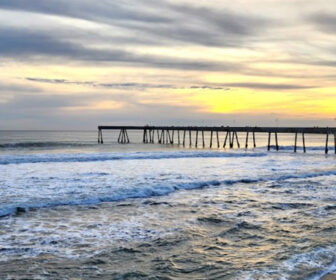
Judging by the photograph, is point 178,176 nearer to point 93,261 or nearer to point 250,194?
point 250,194

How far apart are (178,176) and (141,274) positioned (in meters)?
13.2

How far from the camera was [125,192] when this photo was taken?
14281 millimetres

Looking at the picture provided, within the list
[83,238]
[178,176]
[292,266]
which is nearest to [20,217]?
[83,238]

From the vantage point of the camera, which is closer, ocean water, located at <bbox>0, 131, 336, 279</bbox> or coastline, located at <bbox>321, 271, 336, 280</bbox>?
coastline, located at <bbox>321, 271, 336, 280</bbox>

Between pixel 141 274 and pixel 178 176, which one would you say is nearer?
pixel 141 274

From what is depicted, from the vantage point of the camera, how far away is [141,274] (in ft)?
20.6

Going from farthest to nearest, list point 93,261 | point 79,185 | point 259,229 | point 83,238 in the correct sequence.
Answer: point 79,185 → point 259,229 → point 83,238 → point 93,261

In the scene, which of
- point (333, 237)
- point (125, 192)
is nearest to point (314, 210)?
point (333, 237)

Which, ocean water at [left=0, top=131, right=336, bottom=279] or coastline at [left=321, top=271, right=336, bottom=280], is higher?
coastline at [left=321, top=271, right=336, bottom=280]

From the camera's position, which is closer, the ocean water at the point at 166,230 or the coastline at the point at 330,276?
the coastline at the point at 330,276

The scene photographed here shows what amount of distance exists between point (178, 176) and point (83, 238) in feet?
37.3

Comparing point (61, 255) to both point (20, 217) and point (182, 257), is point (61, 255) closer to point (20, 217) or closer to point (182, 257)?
point (182, 257)

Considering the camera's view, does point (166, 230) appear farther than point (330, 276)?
Yes

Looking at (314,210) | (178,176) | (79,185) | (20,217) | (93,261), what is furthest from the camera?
(178,176)
